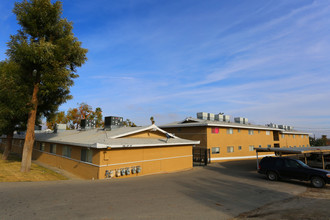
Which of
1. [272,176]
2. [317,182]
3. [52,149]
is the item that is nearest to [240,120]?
[272,176]

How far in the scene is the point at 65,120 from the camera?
2144 inches

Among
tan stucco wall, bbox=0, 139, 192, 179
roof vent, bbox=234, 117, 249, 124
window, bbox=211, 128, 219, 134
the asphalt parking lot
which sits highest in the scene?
roof vent, bbox=234, 117, 249, 124

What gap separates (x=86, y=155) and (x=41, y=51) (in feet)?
26.5

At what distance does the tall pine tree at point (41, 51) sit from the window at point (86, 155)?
3635mm

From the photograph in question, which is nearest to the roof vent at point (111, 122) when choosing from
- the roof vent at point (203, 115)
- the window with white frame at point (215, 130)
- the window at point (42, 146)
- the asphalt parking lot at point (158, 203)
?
the window at point (42, 146)

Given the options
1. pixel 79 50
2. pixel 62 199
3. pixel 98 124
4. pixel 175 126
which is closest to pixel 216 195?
pixel 62 199

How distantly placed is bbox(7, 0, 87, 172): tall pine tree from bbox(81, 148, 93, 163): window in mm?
3635

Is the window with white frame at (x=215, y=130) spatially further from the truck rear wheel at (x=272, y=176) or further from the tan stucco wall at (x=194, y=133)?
the truck rear wheel at (x=272, y=176)

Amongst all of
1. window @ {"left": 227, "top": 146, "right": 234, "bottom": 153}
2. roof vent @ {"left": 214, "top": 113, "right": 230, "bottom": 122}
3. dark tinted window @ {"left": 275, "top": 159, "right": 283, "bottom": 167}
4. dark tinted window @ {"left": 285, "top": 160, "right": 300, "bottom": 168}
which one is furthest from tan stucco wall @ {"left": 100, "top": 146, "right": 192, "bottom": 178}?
roof vent @ {"left": 214, "top": 113, "right": 230, "bottom": 122}

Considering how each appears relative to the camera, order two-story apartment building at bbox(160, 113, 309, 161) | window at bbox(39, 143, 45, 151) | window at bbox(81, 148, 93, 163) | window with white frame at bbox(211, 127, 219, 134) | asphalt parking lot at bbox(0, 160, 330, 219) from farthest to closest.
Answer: window with white frame at bbox(211, 127, 219, 134) → two-story apartment building at bbox(160, 113, 309, 161) → window at bbox(39, 143, 45, 151) → window at bbox(81, 148, 93, 163) → asphalt parking lot at bbox(0, 160, 330, 219)

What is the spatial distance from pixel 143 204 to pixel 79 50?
42.5ft

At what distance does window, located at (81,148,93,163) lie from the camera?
47.2 feet

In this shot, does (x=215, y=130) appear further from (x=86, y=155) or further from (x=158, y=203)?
(x=158, y=203)

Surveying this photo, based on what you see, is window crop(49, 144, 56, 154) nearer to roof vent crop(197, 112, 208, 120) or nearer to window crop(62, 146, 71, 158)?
window crop(62, 146, 71, 158)
